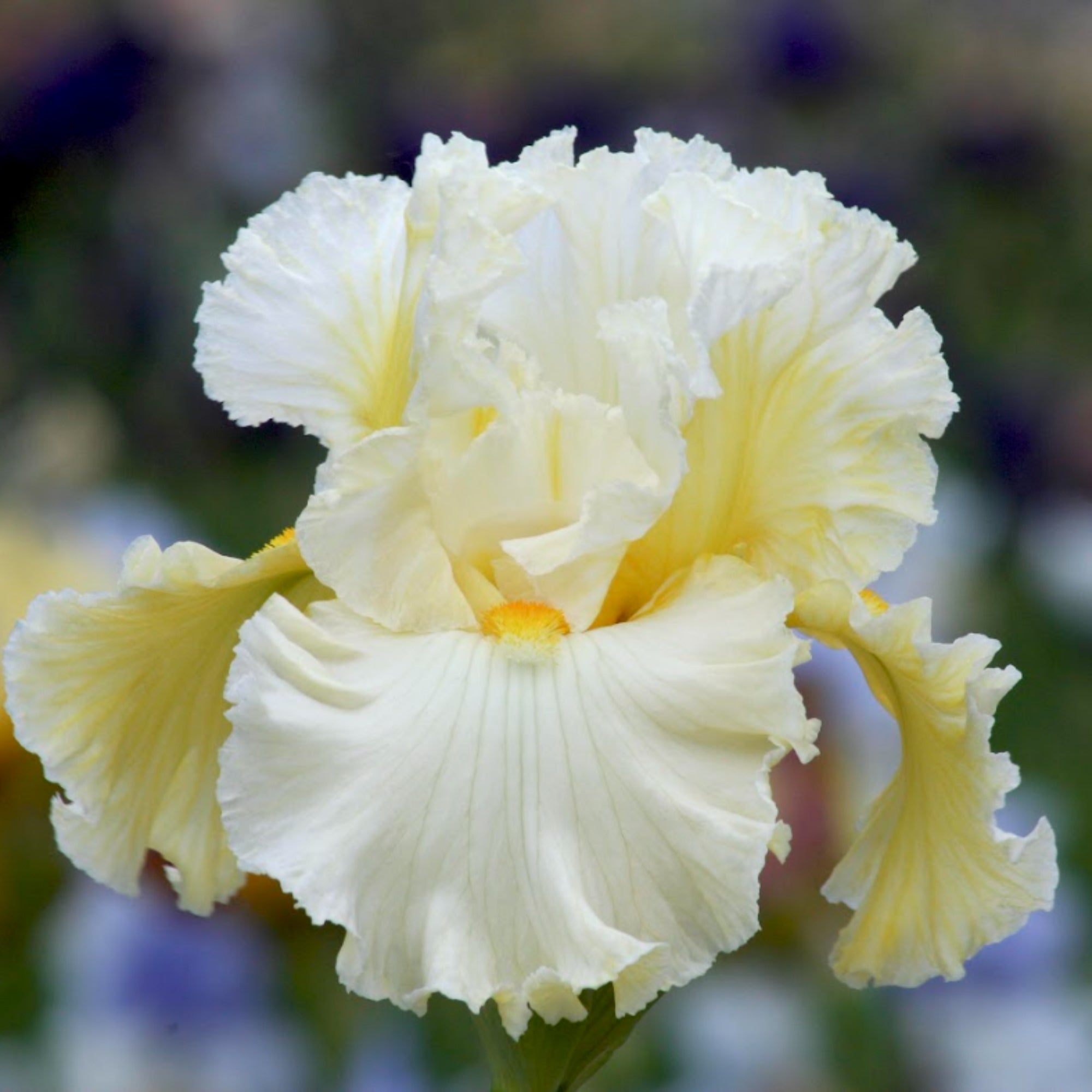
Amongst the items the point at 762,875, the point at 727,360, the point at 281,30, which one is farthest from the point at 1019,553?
the point at 727,360

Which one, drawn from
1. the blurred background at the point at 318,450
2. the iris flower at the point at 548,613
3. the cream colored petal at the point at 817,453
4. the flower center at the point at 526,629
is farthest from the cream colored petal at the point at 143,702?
the blurred background at the point at 318,450

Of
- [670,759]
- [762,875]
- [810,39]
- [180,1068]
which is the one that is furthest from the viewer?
[810,39]

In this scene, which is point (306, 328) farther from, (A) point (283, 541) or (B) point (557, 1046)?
(B) point (557, 1046)

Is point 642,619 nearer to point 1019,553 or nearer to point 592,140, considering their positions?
point 1019,553

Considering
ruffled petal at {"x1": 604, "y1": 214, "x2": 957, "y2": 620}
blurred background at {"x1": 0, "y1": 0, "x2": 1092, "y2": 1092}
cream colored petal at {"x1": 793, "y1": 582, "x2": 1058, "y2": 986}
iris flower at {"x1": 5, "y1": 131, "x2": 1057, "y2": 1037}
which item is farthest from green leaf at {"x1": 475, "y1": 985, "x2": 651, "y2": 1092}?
blurred background at {"x1": 0, "y1": 0, "x2": 1092, "y2": 1092}

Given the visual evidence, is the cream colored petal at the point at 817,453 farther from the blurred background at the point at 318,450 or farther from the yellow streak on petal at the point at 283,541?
the blurred background at the point at 318,450

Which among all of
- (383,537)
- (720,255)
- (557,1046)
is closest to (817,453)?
(720,255)
